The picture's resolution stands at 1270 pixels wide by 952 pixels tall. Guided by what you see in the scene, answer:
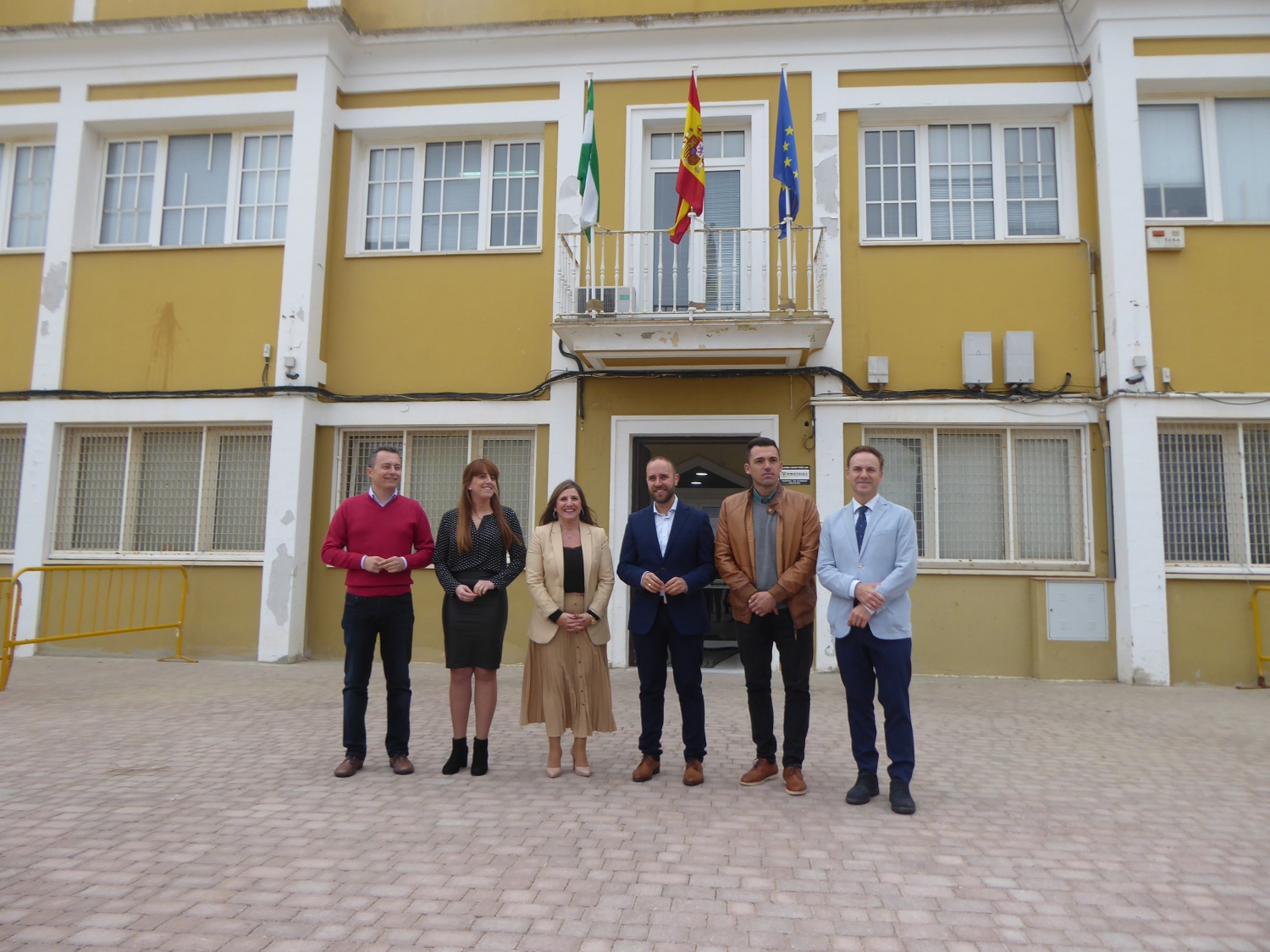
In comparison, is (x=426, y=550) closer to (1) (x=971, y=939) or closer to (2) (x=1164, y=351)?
(1) (x=971, y=939)

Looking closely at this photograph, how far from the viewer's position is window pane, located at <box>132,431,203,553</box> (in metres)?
10.2

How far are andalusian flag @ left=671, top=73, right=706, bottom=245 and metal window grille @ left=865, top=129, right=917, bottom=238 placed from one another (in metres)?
2.44

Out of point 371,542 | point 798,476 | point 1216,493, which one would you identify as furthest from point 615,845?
point 1216,493

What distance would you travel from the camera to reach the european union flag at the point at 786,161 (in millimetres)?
8680

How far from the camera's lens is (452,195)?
1052 centimetres

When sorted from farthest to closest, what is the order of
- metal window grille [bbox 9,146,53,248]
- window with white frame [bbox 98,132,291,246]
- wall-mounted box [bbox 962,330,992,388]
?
1. metal window grille [bbox 9,146,53,248]
2. window with white frame [bbox 98,132,291,246]
3. wall-mounted box [bbox 962,330,992,388]

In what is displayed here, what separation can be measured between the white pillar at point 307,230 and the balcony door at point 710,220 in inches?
157

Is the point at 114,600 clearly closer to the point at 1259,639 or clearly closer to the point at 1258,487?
the point at 1259,639

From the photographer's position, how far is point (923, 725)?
6551mm

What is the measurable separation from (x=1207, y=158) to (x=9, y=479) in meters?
14.8

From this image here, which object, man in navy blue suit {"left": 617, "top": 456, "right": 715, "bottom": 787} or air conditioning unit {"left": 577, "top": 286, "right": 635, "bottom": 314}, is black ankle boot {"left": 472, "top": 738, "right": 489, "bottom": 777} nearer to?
man in navy blue suit {"left": 617, "top": 456, "right": 715, "bottom": 787}

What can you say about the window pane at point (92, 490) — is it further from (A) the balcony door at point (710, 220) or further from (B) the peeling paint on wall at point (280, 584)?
(A) the balcony door at point (710, 220)

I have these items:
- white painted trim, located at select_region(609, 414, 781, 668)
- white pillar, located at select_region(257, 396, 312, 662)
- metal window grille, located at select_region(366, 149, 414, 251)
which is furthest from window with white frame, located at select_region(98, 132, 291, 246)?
white painted trim, located at select_region(609, 414, 781, 668)

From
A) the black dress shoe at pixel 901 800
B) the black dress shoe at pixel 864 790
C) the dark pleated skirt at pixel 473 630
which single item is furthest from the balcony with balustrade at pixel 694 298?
the black dress shoe at pixel 901 800
